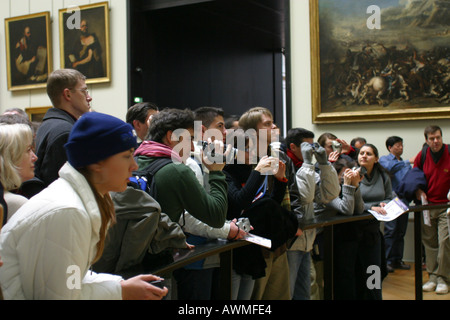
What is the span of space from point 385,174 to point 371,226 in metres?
0.82

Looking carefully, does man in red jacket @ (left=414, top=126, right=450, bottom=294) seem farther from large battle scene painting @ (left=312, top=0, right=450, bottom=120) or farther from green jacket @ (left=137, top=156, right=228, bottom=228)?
green jacket @ (left=137, top=156, right=228, bottom=228)

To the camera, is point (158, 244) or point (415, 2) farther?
point (415, 2)

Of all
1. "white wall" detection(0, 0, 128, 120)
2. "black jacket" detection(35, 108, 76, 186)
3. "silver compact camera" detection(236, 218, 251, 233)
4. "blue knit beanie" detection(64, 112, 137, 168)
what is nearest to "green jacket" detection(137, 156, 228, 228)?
"silver compact camera" detection(236, 218, 251, 233)

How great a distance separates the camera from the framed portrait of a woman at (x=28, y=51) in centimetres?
1063

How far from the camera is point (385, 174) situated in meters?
5.61

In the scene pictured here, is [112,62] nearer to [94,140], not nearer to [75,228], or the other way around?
[94,140]

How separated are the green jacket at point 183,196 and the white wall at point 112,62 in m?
7.32

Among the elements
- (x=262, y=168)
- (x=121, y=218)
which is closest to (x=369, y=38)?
(x=262, y=168)

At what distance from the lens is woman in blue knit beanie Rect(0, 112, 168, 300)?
1792 millimetres

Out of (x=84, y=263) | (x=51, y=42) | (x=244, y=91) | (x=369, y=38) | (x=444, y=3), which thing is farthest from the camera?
(x=244, y=91)

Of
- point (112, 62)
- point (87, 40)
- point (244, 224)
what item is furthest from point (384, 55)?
point (87, 40)

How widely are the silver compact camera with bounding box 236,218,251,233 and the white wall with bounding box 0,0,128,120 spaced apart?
7.03 metres

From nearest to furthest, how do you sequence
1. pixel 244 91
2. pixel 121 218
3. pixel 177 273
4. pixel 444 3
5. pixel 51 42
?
pixel 121 218, pixel 177 273, pixel 444 3, pixel 51 42, pixel 244 91
